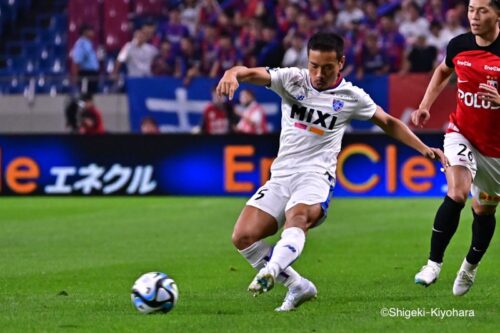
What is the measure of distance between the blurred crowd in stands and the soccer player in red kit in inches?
505

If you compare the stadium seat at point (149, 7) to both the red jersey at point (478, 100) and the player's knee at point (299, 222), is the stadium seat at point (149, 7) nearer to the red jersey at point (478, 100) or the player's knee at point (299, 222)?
the red jersey at point (478, 100)

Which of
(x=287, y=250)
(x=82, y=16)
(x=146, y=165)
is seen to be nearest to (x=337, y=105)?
(x=287, y=250)

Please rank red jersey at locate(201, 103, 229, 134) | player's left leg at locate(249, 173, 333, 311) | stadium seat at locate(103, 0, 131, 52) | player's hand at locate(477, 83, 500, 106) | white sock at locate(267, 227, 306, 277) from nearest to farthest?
white sock at locate(267, 227, 306, 277)
player's left leg at locate(249, 173, 333, 311)
player's hand at locate(477, 83, 500, 106)
red jersey at locate(201, 103, 229, 134)
stadium seat at locate(103, 0, 131, 52)

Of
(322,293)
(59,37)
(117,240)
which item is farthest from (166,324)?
(59,37)

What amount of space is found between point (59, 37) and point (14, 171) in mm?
6314

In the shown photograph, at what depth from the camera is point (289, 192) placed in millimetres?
8586

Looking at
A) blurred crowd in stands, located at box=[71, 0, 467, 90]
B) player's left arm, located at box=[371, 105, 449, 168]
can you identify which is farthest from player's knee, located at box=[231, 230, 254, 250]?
blurred crowd in stands, located at box=[71, 0, 467, 90]

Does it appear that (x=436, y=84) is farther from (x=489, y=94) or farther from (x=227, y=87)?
(x=227, y=87)

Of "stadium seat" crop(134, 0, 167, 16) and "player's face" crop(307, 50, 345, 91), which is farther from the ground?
"player's face" crop(307, 50, 345, 91)

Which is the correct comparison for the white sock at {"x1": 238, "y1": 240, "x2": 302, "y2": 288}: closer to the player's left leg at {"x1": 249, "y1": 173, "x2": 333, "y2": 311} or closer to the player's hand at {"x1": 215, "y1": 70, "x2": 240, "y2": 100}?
the player's left leg at {"x1": 249, "y1": 173, "x2": 333, "y2": 311}

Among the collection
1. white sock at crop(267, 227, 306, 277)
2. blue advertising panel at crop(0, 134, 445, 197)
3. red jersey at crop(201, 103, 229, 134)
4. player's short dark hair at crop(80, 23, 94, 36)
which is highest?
player's short dark hair at crop(80, 23, 94, 36)

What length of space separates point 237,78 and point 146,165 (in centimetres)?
1424

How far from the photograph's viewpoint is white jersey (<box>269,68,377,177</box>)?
8.55 meters

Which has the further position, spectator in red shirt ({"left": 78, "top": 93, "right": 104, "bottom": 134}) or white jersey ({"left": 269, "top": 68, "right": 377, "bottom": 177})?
spectator in red shirt ({"left": 78, "top": 93, "right": 104, "bottom": 134})
